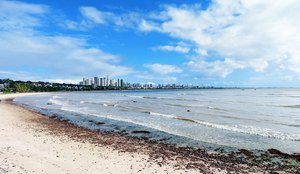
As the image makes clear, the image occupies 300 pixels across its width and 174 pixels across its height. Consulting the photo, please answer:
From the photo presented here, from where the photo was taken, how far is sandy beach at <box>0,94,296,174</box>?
12.0 metres

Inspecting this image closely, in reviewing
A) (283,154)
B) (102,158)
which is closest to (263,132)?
(283,154)

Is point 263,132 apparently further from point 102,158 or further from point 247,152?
point 102,158

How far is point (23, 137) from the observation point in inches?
710

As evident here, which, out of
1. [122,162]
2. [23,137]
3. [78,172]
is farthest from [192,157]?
[23,137]

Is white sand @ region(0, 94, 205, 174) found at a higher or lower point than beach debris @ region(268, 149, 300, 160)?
higher

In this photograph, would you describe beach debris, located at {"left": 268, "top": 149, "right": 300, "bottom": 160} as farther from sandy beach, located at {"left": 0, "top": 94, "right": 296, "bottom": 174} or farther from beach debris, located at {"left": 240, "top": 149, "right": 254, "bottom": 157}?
sandy beach, located at {"left": 0, "top": 94, "right": 296, "bottom": 174}

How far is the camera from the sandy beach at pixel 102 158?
12.0m

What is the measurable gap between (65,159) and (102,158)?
5.92ft

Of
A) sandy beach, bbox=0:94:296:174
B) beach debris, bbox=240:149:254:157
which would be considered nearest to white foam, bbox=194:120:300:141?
beach debris, bbox=240:149:254:157

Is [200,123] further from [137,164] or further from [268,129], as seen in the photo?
[137,164]

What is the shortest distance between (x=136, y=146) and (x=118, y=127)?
8.61 metres

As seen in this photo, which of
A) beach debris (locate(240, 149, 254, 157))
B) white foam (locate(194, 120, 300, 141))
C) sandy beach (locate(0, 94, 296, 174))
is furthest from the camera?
white foam (locate(194, 120, 300, 141))

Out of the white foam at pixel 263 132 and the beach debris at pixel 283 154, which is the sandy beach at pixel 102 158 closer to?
the beach debris at pixel 283 154

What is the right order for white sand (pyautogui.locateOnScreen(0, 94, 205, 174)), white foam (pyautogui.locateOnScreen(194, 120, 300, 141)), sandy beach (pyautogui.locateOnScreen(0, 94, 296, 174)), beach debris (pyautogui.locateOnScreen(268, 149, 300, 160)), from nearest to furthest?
white sand (pyautogui.locateOnScreen(0, 94, 205, 174)), sandy beach (pyautogui.locateOnScreen(0, 94, 296, 174)), beach debris (pyautogui.locateOnScreen(268, 149, 300, 160)), white foam (pyautogui.locateOnScreen(194, 120, 300, 141))
